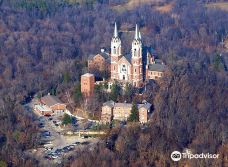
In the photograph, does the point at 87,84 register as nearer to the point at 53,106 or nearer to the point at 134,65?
the point at 53,106

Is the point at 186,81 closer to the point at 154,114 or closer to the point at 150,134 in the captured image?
the point at 154,114

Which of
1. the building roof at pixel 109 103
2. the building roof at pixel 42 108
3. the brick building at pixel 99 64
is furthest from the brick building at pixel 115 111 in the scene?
the brick building at pixel 99 64

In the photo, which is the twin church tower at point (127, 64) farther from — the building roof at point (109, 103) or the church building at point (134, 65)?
the building roof at point (109, 103)

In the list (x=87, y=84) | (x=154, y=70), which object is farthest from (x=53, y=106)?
(x=154, y=70)

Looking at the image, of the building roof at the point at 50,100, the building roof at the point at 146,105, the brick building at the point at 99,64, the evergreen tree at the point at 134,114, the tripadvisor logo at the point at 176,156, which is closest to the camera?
the tripadvisor logo at the point at 176,156

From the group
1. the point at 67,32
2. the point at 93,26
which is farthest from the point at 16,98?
the point at 93,26
